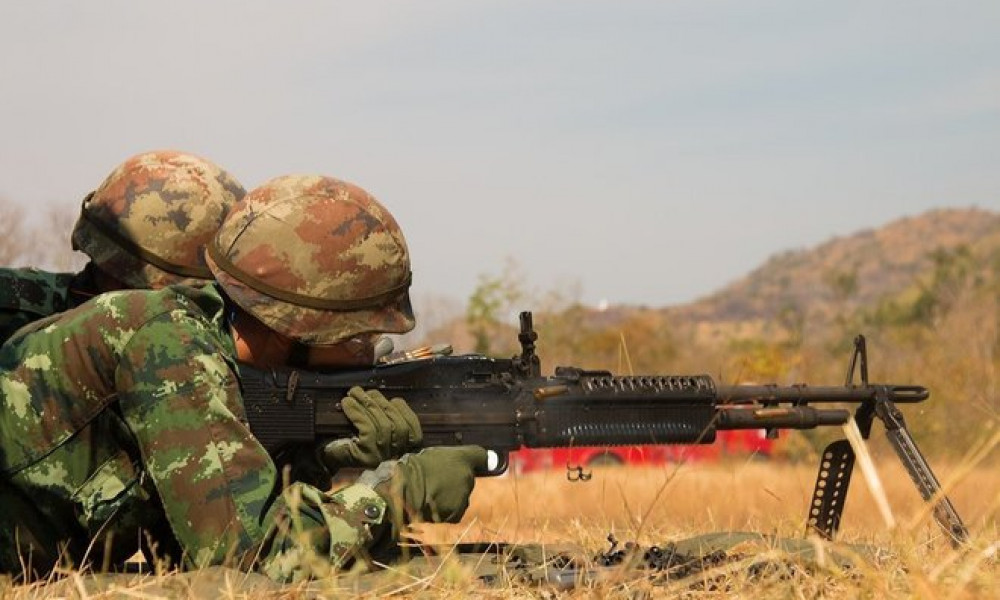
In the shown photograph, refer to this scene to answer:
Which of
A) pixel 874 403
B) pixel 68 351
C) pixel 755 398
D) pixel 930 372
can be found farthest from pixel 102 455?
pixel 930 372

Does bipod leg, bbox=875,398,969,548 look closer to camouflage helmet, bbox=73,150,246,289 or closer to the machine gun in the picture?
the machine gun

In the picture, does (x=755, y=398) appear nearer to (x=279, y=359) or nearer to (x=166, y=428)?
(x=279, y=359)

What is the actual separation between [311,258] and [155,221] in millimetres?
2114

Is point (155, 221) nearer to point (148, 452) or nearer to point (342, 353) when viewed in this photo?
point (342, 353)

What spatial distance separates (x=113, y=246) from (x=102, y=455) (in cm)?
242

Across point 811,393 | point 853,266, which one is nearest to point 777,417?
point 811,393

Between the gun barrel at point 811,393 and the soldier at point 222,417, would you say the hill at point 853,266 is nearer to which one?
the gun barrel at point 811,393

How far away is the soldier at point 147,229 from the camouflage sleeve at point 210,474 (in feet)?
7.54

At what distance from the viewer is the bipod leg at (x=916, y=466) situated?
5986 mm

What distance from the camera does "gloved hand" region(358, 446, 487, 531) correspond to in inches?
183

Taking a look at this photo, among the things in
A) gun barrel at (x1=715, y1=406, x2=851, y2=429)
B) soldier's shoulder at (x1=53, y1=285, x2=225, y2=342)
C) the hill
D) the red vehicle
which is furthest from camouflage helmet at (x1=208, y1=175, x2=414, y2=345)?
the hill

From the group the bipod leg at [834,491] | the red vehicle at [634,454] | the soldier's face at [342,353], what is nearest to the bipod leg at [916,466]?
the bipod leg at [834,491]

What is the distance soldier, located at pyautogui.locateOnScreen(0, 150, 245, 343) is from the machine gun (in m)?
1.69

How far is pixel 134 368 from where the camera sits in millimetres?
4422
